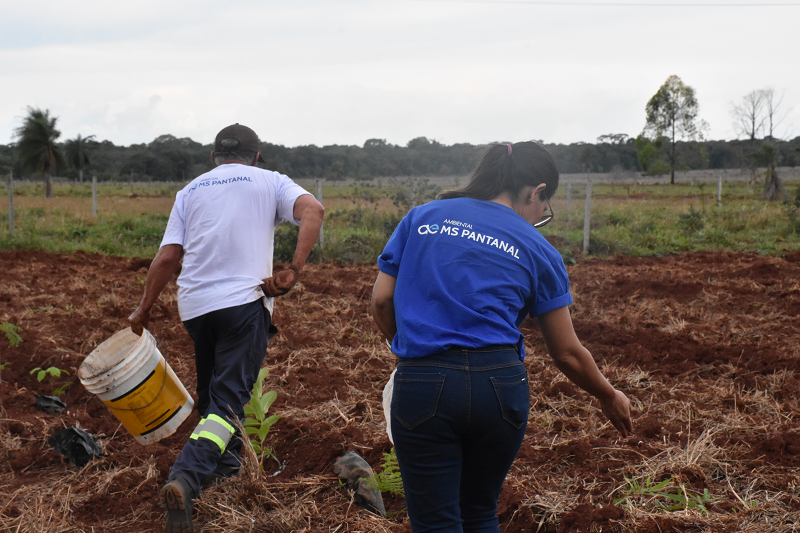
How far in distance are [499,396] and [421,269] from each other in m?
0.43

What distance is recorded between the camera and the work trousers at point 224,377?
2.91m

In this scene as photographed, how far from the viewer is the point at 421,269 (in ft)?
6.45

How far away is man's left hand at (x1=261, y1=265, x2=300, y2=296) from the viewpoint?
122 inches

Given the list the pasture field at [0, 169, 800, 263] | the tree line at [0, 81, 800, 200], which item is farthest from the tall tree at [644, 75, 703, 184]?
the pasture field at [0, 169, 800, 263]

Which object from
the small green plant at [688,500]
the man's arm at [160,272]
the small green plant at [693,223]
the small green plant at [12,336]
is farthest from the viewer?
the small green plant at [693,223]

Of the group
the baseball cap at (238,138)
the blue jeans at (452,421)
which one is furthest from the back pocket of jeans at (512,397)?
the baseball cap at (238,138)

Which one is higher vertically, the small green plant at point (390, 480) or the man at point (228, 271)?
the man at point (228, 271)

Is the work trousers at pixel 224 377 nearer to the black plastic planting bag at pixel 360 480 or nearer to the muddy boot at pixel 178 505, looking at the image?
the muddy boot at pixel 178 505

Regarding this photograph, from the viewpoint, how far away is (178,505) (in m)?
2.72

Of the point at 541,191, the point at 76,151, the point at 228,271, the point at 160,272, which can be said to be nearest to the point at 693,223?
the point at 228,271

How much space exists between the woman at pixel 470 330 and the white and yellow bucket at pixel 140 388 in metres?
1.71

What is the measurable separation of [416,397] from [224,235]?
1565mm

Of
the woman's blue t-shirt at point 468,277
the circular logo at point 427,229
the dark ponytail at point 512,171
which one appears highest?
the dark ponytail at point 512,171

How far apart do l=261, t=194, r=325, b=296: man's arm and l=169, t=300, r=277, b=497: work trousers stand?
12 cm
